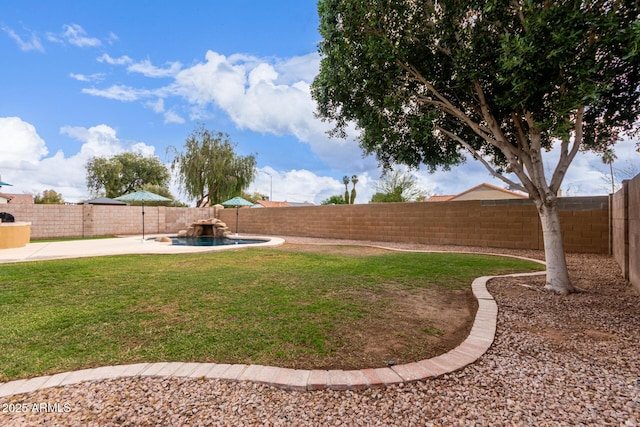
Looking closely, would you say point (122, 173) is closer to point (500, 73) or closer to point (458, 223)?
point (458, 223)

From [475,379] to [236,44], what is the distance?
37.4 feet

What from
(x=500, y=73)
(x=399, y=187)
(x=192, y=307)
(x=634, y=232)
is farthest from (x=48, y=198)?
(x=634, y=232)

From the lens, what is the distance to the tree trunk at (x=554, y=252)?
443 centimetres

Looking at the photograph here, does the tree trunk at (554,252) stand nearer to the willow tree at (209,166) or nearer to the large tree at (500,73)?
the large tree at (500,73)

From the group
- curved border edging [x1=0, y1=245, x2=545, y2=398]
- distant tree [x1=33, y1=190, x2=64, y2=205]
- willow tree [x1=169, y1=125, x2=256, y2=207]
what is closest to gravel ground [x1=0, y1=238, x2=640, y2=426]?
curved border edging [x1=0, y1=245, x2=545, y2=398]

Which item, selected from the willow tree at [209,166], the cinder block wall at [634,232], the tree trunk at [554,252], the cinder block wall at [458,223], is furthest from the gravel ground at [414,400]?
the willow tree at [209,166]

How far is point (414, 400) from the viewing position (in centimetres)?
186

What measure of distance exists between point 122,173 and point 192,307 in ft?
110

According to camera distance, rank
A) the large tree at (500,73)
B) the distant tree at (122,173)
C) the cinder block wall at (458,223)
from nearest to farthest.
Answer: the large tree at (500,73), the cinder block wall at (458,223), the distant tree at (122,173)

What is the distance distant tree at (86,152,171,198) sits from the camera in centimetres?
2933

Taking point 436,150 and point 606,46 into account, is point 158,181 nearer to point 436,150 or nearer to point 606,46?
point 436,150

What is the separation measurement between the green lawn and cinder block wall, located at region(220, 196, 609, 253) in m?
3.22

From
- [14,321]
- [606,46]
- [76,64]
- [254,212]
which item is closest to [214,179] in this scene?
[254,212]

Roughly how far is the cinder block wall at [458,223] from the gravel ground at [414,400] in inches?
292
